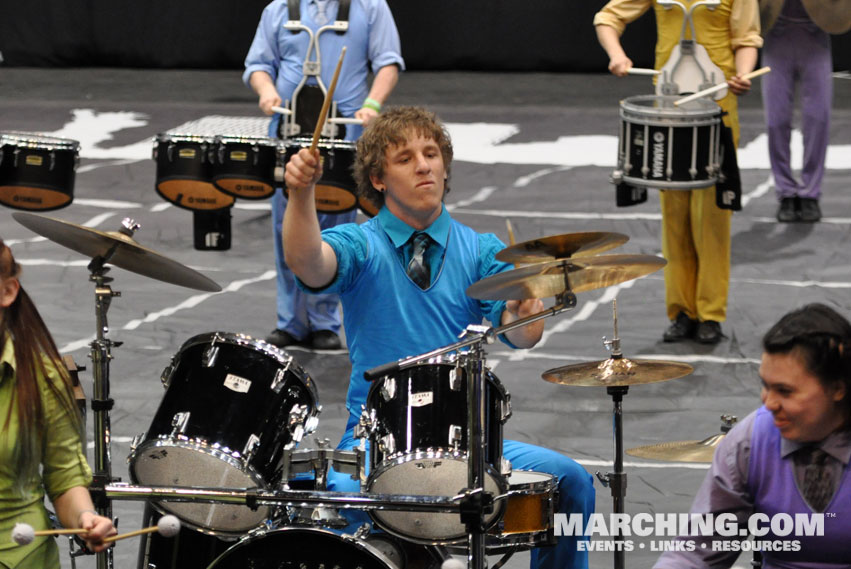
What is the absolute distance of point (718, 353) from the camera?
23.5ft

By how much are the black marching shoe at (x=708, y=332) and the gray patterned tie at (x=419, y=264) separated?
332 centimetres

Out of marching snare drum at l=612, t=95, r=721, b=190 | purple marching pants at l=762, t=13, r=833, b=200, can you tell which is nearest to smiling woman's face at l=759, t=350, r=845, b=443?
marching snare drum at l=612, t=95, r=721, b=190

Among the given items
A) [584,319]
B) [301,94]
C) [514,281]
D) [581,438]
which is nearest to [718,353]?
[584,319]

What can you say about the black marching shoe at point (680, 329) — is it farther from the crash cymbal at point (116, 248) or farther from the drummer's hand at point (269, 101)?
the crash cymbal at point (116, 248)

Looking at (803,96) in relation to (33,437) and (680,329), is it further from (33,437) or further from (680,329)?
(33,437)

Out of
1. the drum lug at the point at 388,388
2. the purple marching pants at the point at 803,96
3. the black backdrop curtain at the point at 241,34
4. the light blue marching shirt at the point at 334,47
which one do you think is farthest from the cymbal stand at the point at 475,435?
the black backdrop curtain at the point at 241,34

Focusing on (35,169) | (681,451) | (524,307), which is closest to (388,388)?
(524,307)

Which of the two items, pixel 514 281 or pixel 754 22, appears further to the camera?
pixel 754 22

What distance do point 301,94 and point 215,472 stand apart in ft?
11.7

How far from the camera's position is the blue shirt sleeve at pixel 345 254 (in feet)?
14.0

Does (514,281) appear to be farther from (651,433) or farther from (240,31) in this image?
(240,31)

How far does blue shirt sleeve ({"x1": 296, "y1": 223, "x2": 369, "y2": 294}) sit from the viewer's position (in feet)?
14.0

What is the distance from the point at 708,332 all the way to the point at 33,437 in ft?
15.5

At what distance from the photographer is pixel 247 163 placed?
22.0 ft
